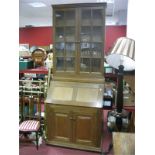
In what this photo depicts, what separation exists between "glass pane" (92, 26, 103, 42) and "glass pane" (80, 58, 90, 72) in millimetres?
357

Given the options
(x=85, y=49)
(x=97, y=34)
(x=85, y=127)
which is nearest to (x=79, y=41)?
(x=85, y=49)

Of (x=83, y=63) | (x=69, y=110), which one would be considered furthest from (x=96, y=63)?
(x=69, y=110)

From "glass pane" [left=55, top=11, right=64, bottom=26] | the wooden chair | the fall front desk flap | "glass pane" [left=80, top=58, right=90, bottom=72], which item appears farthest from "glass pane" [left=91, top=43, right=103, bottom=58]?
the wooden chair

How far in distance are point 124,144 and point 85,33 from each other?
2.10 meters

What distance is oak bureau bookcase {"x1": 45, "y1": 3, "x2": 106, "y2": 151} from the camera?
10.1ft

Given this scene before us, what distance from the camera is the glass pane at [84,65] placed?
329 cm

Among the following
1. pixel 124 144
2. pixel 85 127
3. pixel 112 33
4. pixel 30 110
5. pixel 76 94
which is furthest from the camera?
pixel 112 33

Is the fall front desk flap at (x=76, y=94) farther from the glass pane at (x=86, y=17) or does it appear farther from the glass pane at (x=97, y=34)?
the glass pane at (x=86, y=17)

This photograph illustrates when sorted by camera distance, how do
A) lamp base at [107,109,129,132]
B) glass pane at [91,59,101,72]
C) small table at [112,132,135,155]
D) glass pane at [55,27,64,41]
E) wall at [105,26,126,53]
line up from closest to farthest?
small table at [112,132,135,155] → lamp base at [107,109,129,132] → glass pane at [91,59,101,72] → glass pane at [55,27,64,41] → wall at [105,26,126,53]

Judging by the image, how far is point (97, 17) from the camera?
318cm

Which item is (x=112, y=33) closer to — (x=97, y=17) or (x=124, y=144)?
(x=97, y=17)

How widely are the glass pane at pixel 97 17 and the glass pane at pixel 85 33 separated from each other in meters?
0.15

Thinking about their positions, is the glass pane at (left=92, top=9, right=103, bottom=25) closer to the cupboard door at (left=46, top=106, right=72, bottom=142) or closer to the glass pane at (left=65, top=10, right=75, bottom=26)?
the glass pane at (left=65, top=10, right=75, bottom=26)
